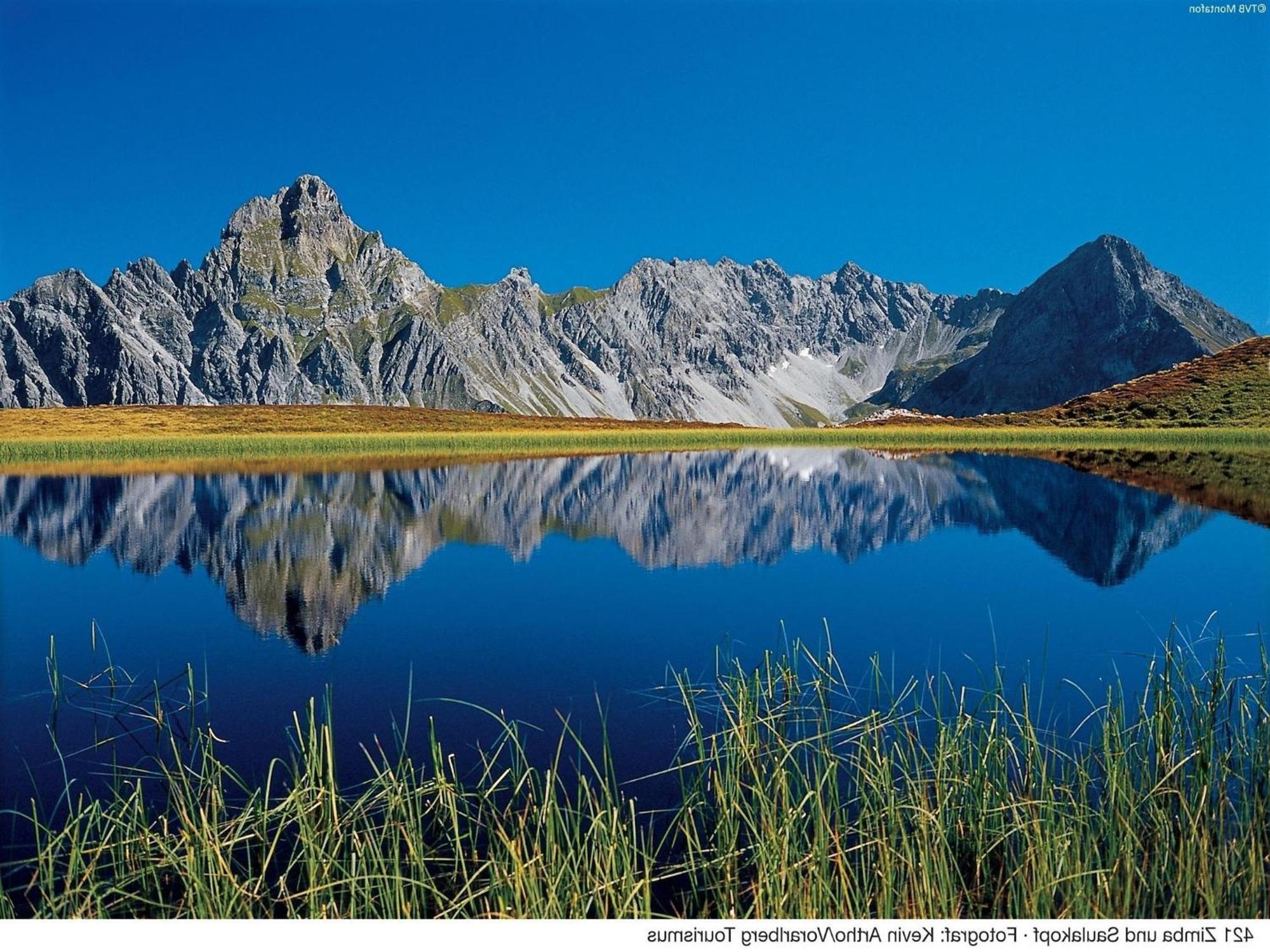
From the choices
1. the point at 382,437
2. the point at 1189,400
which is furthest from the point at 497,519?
the point at 1189,400

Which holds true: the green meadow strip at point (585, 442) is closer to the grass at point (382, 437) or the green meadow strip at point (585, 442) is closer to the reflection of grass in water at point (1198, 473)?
the grass at point (382, 437)

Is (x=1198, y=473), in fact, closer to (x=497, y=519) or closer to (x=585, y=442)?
(x=497, y=519)

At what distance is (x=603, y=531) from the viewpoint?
3509cm

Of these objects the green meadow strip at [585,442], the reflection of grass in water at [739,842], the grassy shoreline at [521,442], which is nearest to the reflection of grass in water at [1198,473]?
the grassy shoreline at [521,442]

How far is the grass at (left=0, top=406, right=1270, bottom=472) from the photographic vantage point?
293 ft

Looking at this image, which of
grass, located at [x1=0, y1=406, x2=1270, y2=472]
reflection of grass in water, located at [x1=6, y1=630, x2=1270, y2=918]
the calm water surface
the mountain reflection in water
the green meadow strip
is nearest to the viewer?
reflection of grass in water, located at [x1=6, y1=630, x2=1270, y2=918]

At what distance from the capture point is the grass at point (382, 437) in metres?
89.4

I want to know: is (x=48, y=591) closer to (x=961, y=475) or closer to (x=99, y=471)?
(x=99, y=471)

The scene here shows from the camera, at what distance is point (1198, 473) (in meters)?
57.5

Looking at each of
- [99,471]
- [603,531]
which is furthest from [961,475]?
[99,471]

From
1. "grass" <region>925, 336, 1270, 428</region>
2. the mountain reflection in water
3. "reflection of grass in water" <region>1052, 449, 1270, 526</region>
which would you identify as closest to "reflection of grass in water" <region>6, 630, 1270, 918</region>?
the mountain reflection in water

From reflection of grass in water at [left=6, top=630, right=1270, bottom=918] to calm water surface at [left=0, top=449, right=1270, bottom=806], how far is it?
84.2 inches

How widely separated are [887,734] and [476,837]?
5317 mm

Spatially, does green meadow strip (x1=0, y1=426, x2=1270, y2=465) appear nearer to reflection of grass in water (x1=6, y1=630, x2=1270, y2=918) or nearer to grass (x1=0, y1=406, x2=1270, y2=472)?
grass (x1=0, y1=406, x2=1270, y2=472)
